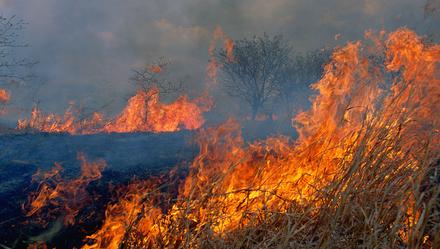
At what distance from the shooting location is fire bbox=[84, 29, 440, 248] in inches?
76.5

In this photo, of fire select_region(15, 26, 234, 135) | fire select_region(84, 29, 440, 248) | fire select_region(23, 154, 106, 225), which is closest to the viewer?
fire select_region(84, 29, 440, 248)

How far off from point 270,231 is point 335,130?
1.09 meters

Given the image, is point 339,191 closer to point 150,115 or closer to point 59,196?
point 59,196

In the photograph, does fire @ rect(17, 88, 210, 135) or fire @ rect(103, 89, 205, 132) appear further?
fire @ rect(103, 89, 205, 132)

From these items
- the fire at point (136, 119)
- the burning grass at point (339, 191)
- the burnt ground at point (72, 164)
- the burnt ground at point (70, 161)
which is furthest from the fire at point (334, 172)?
the fire at point (136, 119)

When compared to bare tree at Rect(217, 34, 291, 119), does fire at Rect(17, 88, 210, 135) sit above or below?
below

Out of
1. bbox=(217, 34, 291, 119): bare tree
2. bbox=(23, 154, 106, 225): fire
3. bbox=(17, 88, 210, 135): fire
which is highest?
bbox=(217, 34, 291, 119): bare tree

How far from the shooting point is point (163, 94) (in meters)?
21.1

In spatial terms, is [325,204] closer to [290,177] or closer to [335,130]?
[290,177]

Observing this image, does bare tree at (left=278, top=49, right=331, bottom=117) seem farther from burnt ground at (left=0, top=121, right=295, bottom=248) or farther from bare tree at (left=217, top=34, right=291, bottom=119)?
burnt ground at (left=0, top=121, right=295, bottom=248)

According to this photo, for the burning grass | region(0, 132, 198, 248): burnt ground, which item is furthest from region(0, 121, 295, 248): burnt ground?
the burning grass

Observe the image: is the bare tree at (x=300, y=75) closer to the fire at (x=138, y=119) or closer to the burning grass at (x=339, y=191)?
the fire at (x=138, y=119)

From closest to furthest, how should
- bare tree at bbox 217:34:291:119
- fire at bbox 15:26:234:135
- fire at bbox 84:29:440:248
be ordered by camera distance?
fire at bbox 84:29:440:248, fire at bbox 15:26:234:135, bare tree at bbox 217:34:291:119

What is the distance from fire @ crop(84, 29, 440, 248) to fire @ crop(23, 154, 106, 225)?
104cm
